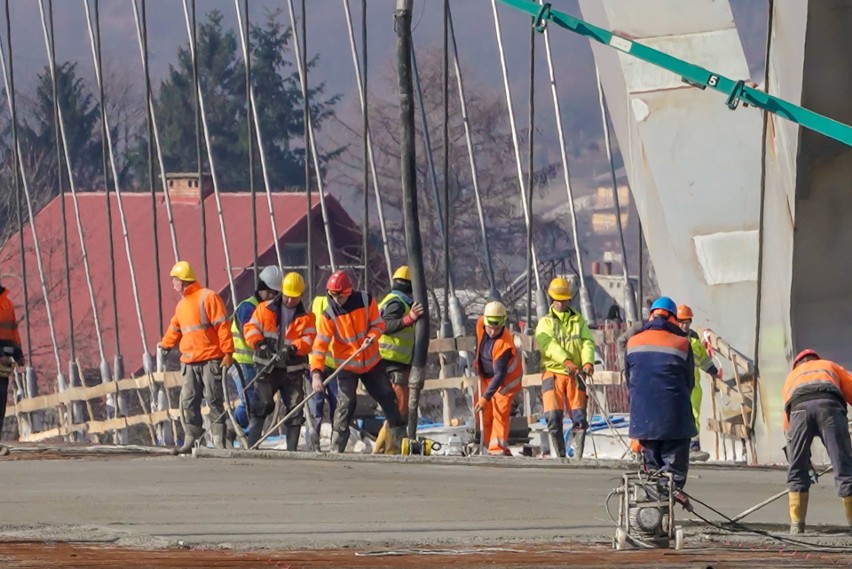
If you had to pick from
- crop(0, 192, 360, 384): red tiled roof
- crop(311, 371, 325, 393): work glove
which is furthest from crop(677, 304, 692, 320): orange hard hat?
crop(0, 192, 360, 384): red tiled roof

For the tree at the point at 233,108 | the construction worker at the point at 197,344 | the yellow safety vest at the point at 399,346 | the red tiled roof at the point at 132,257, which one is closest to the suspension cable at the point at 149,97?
the red tiled roof at the point at 132,257

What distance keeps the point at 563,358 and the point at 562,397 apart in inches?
15.3

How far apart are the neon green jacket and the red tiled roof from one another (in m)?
30.9

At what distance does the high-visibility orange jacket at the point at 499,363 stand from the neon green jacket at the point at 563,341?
0.93ft

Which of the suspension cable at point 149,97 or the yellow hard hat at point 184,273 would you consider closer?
the yellow hard hat at point 184,273

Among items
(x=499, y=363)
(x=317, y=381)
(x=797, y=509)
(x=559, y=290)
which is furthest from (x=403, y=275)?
(x=797, y=509)

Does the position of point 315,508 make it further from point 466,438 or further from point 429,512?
point 466,438

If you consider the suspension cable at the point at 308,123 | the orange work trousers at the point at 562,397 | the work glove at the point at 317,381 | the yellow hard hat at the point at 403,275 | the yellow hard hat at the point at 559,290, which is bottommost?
the orange work trousers at the point at 562,397

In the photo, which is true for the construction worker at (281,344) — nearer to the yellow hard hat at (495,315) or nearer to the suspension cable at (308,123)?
the yellow hard hat at (495,315)

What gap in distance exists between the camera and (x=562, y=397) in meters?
18.1

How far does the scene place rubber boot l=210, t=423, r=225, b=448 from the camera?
1736 cm

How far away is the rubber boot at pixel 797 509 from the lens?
1210 cm

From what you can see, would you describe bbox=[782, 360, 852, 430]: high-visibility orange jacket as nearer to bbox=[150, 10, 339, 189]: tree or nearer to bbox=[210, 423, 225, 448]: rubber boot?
bbox=[210, 423, 225, 448]: rubber boot

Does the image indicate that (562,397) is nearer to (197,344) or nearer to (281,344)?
(281,344)
